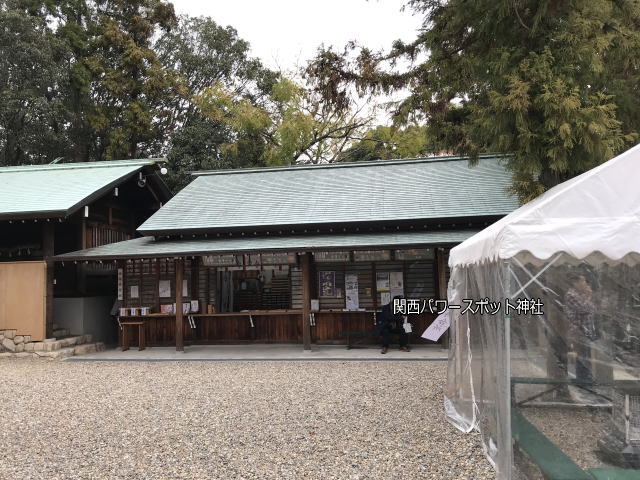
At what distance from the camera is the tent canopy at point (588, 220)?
3266 mm

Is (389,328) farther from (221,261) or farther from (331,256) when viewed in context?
(221,261)

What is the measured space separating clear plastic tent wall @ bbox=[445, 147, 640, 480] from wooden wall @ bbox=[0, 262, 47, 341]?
1106 cm

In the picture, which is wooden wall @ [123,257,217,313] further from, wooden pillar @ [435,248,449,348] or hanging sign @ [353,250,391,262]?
wooden pillar @ [435,248,449,348]

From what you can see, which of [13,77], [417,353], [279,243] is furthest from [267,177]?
[13,77]

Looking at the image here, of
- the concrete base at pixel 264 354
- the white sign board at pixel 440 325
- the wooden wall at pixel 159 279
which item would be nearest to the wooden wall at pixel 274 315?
the wooden wall at pixel 159 279

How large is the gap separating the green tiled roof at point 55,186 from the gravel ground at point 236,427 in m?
4.08

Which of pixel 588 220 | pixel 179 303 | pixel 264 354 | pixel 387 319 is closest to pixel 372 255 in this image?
pixel 387 319

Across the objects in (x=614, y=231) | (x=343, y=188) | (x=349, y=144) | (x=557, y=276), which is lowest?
(x=557, y=276)

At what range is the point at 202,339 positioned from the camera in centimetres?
1224

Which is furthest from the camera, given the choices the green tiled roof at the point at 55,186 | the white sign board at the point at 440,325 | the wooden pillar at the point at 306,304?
the green tiled roof at the point at 55,186

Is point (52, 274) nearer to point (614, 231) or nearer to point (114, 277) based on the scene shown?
point (114, 277)

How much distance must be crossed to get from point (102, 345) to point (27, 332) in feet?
5.64

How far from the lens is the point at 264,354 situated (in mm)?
10797

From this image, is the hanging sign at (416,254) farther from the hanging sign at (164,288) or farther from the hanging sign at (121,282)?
the hanging sign at (121,282)
